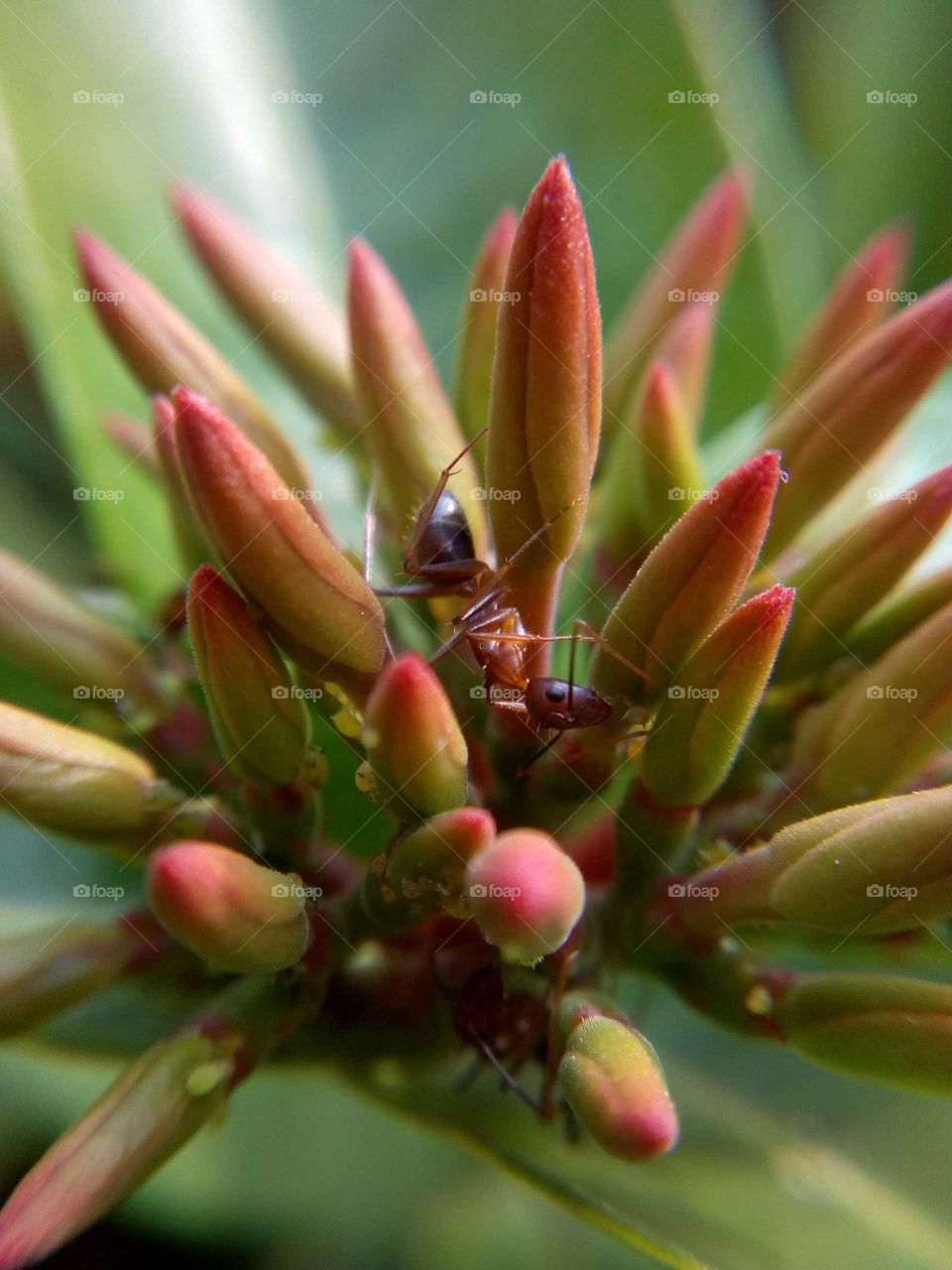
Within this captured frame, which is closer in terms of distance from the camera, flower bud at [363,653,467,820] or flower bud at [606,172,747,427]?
flower bud at [363,653,467,820]

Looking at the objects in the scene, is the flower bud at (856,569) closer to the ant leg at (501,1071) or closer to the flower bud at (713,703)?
the flower bud at (713,703)

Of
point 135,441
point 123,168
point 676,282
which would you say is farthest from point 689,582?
point 123,168

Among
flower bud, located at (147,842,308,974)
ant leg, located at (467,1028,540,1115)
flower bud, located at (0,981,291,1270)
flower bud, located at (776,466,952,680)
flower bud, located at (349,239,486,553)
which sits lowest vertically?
ant leg, located at (467,1028,540,1115)

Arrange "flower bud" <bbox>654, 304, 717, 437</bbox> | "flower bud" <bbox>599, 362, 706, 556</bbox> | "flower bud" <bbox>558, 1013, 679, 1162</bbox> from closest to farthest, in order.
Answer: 1. "flower bud" <bbox>558, 1013, 679, 1162</bbox>
2. "flower bud" <bbox>599, 362, 706, 556</bbox>
3. "flower bud" <bbox>654, 304, 717, 437</bbox>

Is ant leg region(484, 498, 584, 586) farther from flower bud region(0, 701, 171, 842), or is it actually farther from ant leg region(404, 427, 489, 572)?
flower bud region(0, 701, 171, 842)

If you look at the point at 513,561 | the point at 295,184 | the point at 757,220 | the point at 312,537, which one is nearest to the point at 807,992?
the point at 513,561

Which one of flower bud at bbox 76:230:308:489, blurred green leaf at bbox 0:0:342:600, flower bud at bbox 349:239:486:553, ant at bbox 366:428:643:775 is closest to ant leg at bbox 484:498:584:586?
ant at bbox 366:428:643:775

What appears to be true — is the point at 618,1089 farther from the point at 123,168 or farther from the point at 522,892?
the point at 123,168
